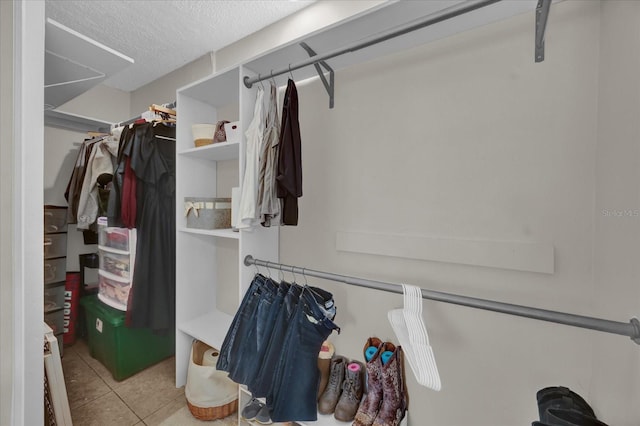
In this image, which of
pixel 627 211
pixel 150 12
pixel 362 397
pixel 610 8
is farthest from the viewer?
pixel 150 12

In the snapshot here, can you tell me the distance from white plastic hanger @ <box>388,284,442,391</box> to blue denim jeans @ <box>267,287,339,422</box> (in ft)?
1.12

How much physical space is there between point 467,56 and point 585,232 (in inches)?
32.4

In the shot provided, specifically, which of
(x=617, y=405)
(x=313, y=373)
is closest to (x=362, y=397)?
(x=313, y=373)

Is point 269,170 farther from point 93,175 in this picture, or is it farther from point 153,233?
point 93,175

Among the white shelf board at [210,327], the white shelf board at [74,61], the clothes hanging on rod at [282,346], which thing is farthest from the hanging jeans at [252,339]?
the white shelf board at [74,61]

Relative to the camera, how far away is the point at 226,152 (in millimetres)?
1807

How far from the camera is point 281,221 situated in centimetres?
136

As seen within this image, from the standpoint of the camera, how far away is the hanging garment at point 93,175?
2.13m

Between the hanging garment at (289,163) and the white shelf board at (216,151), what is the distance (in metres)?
0.38

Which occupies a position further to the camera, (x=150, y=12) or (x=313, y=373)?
(x=150, y=12)

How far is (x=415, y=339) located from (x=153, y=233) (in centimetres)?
184

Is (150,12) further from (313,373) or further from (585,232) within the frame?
(585,232)

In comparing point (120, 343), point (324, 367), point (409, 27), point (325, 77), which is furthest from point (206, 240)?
point (409, 27)

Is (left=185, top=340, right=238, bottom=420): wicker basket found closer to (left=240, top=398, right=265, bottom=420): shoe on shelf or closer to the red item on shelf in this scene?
(left=240, top=398, right=265, bottom=420): shoe on shelf
